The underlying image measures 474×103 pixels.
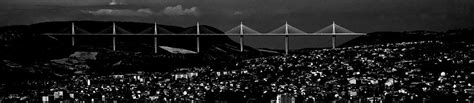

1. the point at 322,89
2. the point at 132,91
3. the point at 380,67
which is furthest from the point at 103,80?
the point at 322,89

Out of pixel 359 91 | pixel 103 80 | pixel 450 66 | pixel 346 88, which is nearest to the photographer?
pixel 359 91

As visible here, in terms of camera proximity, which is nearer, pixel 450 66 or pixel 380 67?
pixel 450 66

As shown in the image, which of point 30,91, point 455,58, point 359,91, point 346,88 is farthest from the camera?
point 30,91

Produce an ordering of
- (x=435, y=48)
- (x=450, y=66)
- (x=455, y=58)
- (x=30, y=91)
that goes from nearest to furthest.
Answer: (x=450, y=66) < (x=455, y=58) < (x=30, y=91) < (x=435, y=48)

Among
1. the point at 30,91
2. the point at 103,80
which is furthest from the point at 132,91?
the point at 103,80

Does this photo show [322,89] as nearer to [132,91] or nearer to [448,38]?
[132,91]

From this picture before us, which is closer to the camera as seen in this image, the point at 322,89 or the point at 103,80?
the point at 322,89

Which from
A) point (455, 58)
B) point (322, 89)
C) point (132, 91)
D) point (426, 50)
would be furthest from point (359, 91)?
point (426, 50)

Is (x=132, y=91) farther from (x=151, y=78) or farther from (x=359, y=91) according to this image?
(x=359, y=91)

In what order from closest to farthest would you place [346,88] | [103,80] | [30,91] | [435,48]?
[346,88] → [30,91] → [435,48] → [103,80]
